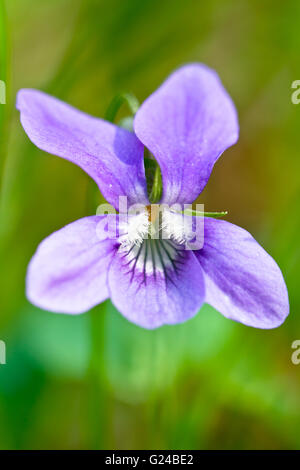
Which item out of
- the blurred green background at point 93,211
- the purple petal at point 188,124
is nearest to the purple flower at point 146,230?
the purple petal at point 188,124

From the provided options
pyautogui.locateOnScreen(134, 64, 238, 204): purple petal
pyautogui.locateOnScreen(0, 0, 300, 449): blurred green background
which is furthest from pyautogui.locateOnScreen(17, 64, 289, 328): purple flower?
pyautogui.locateOnScreen(0, 0, 300, 449): blurred green background

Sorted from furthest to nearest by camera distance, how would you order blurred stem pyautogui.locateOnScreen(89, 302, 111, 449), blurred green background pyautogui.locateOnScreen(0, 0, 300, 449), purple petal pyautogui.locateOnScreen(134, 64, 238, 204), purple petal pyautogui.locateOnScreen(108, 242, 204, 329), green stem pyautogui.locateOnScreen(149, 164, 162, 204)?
blurred green background pyautogui.locateOnScreen(0, 0, 300, 449) → blurred stem pyautogui.locateOnScreen(89, 302, 111, 449) → green stem pyautogui.locateOnScreen(149, 164, 162, 204) → purple petal pyautogui.locateOnScreen(108, 242, 204, 329) → purple petal pyautogui.locateOnScreen(134, 64, 238, 204)

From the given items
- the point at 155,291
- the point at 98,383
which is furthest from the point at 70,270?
the point at 98,383

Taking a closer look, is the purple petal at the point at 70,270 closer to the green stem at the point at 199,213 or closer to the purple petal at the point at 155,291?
the purple petal at the point at 155,291

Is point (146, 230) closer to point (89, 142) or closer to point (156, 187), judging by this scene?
point (156, 187)

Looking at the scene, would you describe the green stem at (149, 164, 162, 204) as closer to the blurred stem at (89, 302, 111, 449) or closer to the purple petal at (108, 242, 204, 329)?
the purple petal at (108, 242, 204, 329)

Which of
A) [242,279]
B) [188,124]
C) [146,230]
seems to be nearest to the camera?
[188,124]
